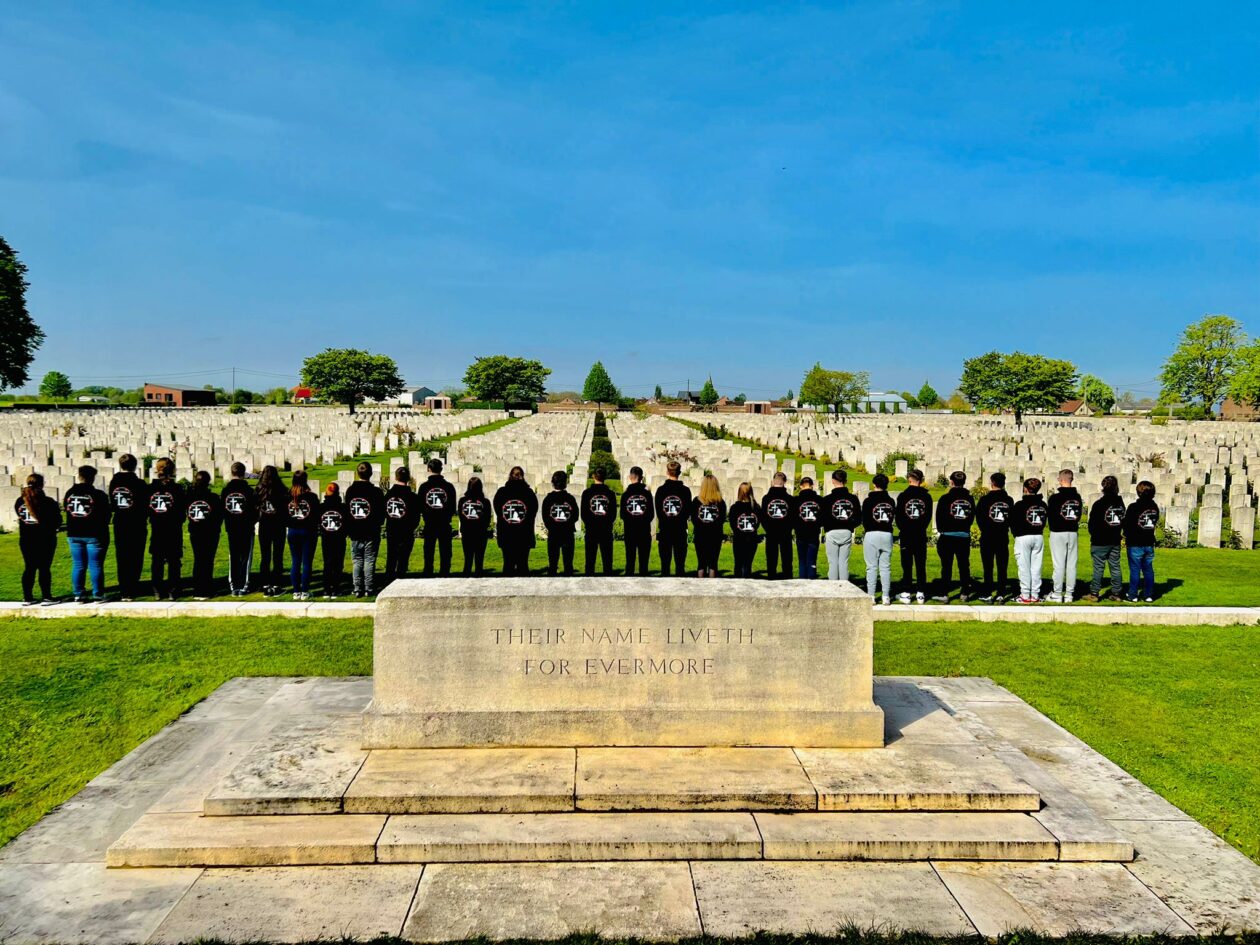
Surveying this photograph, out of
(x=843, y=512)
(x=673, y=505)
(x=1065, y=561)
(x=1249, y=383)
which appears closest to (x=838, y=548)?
(x=843, y=512)

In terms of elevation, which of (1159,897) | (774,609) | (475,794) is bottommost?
(1159,897)

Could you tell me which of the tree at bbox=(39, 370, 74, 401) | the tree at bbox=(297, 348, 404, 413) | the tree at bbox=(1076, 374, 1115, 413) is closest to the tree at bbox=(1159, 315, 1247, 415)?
the tree at bbox=(1076, 374, 1115, 413)

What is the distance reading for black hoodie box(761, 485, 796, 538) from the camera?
10.2 meters

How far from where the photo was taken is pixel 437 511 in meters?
10.7

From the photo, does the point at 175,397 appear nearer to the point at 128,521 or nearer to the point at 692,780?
the point at 128,521

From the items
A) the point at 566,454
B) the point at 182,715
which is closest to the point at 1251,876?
the point at 182,715

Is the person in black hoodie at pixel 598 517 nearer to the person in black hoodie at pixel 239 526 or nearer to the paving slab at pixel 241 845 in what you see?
the person in black hoodie at pixel 239 526

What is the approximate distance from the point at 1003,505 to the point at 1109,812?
5.34 m

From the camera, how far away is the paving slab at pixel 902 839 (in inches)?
177

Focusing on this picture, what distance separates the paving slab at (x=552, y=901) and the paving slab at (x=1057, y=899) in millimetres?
1422

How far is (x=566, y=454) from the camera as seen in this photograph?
23.1 m

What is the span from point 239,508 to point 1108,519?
10.5m

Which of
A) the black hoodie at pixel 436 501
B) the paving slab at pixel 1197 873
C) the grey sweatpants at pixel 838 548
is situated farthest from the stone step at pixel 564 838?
the black hoodie at pixel 436 501

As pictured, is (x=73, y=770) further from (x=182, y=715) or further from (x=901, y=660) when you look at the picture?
(x=901, y=660)
